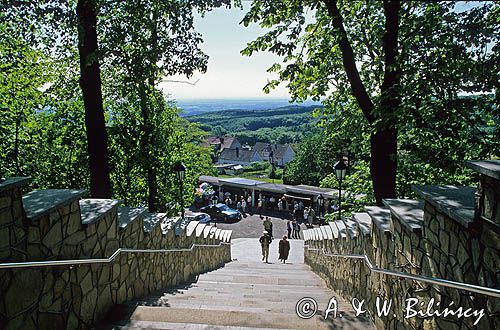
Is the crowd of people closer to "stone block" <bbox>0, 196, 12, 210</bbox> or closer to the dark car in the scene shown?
the dark car

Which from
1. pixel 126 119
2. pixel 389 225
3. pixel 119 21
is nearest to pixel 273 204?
pixel 126 119

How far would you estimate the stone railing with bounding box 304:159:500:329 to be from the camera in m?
2.27

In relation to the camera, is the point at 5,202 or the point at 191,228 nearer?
the point at 5,202

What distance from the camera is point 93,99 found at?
23.1ft

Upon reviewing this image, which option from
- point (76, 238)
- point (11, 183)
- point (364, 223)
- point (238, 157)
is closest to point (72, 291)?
point (76, 238)

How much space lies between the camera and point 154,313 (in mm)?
4070

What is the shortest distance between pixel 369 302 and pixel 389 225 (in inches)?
42.1

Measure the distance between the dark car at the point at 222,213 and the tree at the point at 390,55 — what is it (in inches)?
910

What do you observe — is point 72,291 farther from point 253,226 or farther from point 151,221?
point 253,226

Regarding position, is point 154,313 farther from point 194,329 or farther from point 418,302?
point 418,302

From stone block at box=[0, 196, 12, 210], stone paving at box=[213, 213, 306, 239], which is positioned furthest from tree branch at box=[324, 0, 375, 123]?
stone paving at box=[213, 213, 306, 239]

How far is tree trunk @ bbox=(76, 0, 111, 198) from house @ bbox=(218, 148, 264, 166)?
84.5 m

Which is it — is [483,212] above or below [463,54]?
below

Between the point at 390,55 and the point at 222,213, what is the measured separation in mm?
25363
